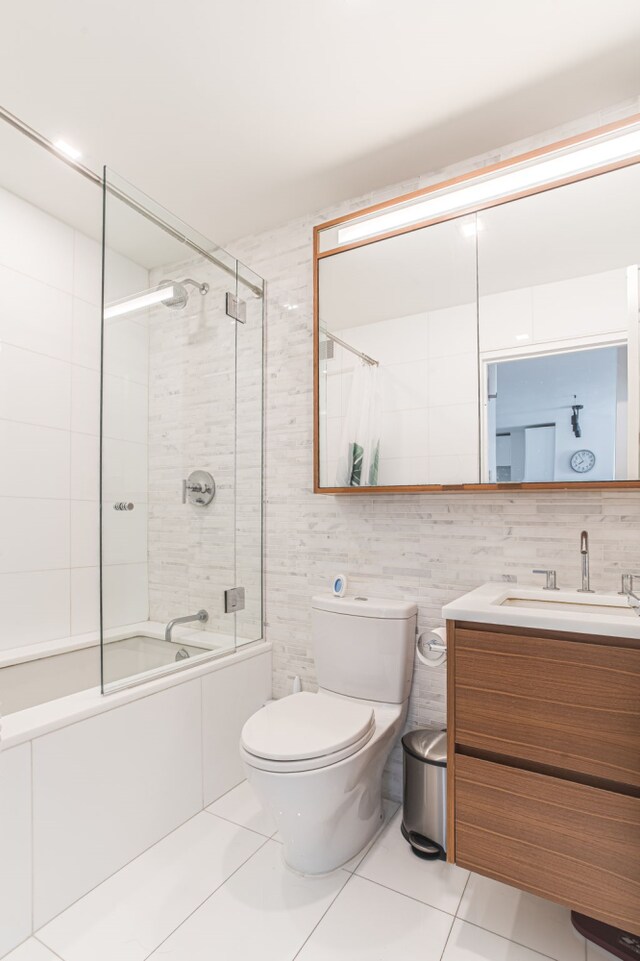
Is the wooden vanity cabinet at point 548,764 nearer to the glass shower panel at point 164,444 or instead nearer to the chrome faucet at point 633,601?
the chrome faucet at point 633,601

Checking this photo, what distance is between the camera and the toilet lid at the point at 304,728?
1.40 metres

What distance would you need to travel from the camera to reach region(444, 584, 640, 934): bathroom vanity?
3.66 feet

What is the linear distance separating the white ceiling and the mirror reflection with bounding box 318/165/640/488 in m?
0.31

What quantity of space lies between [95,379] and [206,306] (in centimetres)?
78

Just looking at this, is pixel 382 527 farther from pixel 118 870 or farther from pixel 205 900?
pixel 118 870

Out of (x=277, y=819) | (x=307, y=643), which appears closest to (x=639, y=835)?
(x=277, y=819)

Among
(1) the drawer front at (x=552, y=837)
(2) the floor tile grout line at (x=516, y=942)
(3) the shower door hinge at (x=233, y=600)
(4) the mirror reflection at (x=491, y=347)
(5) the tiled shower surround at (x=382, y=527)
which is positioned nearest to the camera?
(1) the drawer front at (x=552, y=837)

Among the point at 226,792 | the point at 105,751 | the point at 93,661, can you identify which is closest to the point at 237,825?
the point at 226,792

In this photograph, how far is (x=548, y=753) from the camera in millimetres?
1191

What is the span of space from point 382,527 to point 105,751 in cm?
119

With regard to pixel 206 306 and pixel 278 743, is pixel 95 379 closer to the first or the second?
pixel 206 306

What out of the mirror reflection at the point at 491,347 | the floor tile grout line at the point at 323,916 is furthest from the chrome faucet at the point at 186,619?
the floor tile grout line at the point at 323,916

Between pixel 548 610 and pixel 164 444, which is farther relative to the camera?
pixel 164 444

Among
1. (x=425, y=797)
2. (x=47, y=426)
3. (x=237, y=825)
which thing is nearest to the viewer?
(x=425, y=797)
